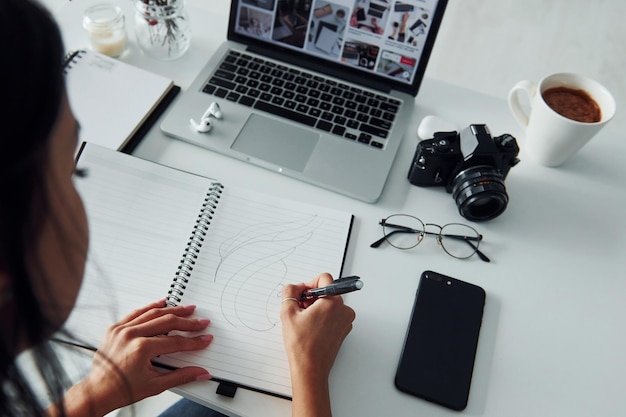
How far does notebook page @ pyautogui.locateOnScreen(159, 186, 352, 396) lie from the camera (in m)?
0.81

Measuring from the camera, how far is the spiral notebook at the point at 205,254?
820mm

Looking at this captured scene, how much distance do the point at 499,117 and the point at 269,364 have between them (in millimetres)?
720

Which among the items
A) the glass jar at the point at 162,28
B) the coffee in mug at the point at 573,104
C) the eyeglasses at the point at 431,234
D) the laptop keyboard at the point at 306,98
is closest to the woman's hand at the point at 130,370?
the eyeglasses at the point at 431,234

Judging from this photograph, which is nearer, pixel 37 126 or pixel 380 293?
pixel 37 126

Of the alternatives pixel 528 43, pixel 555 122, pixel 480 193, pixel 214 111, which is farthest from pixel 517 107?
pixel 528 43

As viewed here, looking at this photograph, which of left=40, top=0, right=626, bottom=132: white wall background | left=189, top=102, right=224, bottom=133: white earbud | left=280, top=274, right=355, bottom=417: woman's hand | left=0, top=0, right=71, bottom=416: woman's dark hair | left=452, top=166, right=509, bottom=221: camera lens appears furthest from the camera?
left=40, top=0, right=626, bottom=132: white wall background

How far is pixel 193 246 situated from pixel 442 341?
41 centimetres

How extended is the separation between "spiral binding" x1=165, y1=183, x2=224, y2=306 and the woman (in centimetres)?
3

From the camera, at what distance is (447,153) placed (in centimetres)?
98

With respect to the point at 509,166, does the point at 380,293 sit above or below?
below

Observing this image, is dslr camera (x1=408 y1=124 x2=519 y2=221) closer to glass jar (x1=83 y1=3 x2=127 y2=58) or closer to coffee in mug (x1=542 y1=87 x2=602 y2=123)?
coffee in mug (x1=542 y1=87 x2=602 y2=123)

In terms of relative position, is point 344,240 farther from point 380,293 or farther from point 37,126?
point 37,126

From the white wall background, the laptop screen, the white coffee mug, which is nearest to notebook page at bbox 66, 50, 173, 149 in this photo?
the laptop screen

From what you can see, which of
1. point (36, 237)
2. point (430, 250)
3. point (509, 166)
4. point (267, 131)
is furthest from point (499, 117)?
point (36, 237)
